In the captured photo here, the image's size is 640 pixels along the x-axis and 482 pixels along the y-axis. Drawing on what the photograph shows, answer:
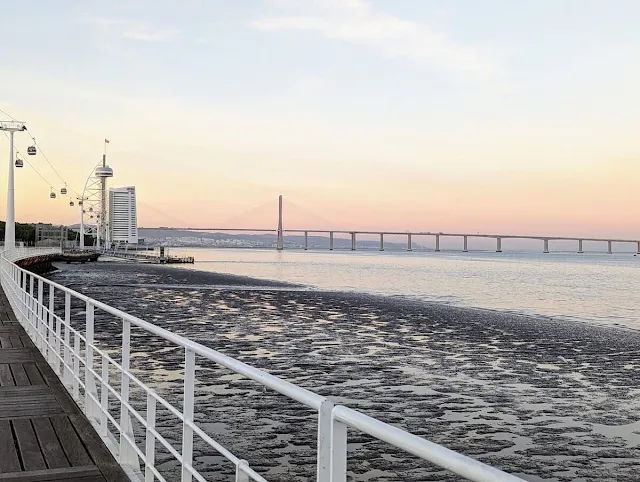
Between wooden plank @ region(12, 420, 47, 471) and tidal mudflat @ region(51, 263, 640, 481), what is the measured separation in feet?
4.60

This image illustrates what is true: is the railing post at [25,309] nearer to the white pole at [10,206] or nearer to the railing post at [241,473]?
the railing post at [241,473]

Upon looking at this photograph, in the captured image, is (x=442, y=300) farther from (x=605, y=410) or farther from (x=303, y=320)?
(x=605, y=410)

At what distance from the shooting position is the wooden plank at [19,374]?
7.63 m

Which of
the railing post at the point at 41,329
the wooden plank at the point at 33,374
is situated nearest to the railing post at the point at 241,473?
the wooden plank at the point at 33,374

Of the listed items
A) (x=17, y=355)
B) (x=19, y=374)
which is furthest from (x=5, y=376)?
(x=17, y=355)

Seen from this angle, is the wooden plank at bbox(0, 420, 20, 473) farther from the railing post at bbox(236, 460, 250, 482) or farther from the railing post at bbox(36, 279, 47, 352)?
the railing post at bbox(36, 279, 47, 352)

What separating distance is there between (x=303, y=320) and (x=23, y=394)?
13956 millimetres

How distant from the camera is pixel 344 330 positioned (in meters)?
18.5

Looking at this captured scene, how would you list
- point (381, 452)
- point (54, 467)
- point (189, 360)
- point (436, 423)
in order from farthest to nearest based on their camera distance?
point (436, 423)
point (381, 452)
point (54, 467)
point (189, 360)

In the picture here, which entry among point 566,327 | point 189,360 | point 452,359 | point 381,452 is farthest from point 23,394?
point 566,327

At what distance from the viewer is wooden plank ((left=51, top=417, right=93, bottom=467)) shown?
493 cm

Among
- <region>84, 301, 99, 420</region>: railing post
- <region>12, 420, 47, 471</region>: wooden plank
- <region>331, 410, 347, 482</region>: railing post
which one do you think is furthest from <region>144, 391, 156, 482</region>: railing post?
<region>331, 410, 347, 482</region>: railing post

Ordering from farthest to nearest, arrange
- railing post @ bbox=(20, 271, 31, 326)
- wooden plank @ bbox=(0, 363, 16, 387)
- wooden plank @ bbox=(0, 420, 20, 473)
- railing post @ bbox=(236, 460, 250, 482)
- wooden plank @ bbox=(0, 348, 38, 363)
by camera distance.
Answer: railing post @ bbox=(20, 271, 31, 326)
wooden plank @ bbox=(0, 348, 38, 363)
wooden plank @ bbox=(0, 363, 16, 387)
wooden plank @ bbox=(0, 420, 20, 473)
railing post @ bbox=(236, 460, 250, 482)

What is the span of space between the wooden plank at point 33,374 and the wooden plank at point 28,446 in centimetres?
177
